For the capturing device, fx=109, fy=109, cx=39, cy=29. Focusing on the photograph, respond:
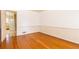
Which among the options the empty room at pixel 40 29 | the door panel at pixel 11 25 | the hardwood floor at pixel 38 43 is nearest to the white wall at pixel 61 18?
the empty room at pixel 40 29

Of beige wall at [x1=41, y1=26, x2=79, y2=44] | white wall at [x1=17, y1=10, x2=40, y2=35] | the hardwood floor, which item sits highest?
white wall at [x1=17, y1=10, x2=40, y2=35]

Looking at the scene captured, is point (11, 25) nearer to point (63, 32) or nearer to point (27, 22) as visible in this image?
point (27, 22)

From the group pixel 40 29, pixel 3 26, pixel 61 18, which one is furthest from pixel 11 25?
pixel 61 18

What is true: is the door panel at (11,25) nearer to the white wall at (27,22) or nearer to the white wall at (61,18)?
the white wall at (27,22)

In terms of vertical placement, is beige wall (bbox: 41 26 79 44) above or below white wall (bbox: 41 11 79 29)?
below

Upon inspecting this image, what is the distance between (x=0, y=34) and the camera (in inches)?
35.3

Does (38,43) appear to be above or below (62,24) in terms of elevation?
below

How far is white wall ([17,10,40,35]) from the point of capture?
942 mm

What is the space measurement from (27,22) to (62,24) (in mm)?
308

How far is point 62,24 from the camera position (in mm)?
957

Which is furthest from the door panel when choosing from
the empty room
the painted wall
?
the painted wall

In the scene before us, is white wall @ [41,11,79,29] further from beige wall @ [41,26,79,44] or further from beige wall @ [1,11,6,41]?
beige wall @ [1,11,6,41]

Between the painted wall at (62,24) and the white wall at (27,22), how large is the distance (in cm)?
5
